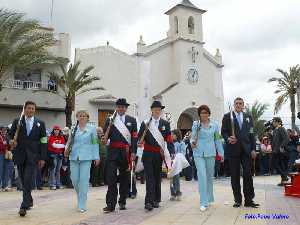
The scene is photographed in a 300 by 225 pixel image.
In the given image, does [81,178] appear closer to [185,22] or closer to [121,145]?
[121,145]

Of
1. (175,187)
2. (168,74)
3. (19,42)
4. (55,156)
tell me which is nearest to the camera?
(175,187)

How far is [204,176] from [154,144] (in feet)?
3.64

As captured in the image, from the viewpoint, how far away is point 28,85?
→ 29844 millimetres

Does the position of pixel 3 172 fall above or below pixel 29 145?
below

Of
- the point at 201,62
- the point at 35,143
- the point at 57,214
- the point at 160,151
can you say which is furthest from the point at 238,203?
the point at 201,62

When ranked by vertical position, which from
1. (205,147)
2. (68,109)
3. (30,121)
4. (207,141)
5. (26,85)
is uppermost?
(26,85)

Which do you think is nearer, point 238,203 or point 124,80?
point 238,203

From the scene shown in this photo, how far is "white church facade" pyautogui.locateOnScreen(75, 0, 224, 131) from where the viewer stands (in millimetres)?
33688

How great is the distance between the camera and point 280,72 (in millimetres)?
40375

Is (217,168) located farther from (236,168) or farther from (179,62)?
(179,62)

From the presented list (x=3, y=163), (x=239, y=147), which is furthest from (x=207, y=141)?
(x=3, y=163)

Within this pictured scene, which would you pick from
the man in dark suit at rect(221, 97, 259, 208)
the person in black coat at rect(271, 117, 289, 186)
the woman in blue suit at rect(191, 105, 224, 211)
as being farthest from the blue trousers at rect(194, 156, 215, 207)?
the person in black coat at rect(271, 117, 289, 186)

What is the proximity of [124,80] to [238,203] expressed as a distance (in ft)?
89.5

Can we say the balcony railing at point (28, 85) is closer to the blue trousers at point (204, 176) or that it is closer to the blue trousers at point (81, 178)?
the blue trousers at point (81, 178)
